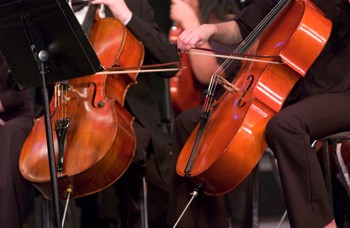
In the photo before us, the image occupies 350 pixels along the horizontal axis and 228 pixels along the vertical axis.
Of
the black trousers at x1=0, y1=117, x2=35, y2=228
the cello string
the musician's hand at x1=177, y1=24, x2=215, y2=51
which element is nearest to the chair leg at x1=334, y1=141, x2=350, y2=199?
the cello string

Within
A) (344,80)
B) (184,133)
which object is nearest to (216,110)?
(184,133)

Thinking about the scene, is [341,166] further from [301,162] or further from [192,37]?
[192,37]

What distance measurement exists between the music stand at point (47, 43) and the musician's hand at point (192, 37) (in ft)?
1.08

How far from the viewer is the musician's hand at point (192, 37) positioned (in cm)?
229

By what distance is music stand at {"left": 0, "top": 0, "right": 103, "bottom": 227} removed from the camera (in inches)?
80.3

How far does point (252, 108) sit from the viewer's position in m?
2.15

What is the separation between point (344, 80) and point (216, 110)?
45 cm

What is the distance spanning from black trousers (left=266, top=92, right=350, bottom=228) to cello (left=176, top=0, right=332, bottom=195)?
64mm

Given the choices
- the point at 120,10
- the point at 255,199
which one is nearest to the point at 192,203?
the point at 255,199

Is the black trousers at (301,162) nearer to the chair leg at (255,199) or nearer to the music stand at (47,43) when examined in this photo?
the chair leg at (255,199)

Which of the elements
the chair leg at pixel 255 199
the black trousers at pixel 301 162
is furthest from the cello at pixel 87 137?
the black trousers at pixel 301 162

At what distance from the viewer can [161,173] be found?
2.84 metres

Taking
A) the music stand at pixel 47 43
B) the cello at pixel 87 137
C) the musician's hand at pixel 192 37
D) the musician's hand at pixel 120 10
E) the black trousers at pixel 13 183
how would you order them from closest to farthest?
the music stand at pixel 47 43 < the musician's hand at pixel 192 37 < the cello at pixel 87 137 < the black trousers at pixel 13 183 < the musician's hand at pixel 120 10

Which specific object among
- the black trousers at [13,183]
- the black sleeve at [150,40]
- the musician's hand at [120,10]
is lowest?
the black trousers at [13,183]
